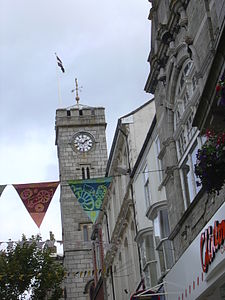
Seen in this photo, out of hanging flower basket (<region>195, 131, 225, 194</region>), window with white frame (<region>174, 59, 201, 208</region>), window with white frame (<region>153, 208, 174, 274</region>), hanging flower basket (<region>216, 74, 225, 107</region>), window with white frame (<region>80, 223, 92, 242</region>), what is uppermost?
window with white frame (<region>80, 223, 92, 242</region>)

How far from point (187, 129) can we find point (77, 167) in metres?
46.1

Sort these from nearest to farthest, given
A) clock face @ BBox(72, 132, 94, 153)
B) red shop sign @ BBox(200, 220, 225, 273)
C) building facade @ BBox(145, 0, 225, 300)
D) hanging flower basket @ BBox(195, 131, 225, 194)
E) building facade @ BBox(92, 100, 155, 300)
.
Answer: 1. hanging flower basket @ BBox(195, 131, 225, 194)
2. red shop sign @ BBox(200, 220, 225, 273)
3. building facade @ BBox(145, 0, 225, 300)
4. building facade @ BBox(92, 100, 155, 300)
5. clock face @ BBox(72, 132, 94, 153)

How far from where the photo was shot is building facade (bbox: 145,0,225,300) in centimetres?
1605

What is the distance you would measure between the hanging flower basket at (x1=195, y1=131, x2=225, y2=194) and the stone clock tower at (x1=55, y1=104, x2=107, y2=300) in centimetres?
5069

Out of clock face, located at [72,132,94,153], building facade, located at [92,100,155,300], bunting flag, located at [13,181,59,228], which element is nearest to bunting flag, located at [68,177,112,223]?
bunting flag, located at [13,181,59,228]

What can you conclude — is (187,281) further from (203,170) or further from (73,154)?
(73,154)

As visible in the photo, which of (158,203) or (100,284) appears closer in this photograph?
(158,203)

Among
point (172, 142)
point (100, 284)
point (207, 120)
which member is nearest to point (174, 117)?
point (172, 142)

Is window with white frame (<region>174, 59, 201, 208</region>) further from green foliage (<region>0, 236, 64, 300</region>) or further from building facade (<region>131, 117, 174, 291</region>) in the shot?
green foliage (<region>0, 236, 64, 300</region>)

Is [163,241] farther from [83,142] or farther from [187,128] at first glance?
[83,142]

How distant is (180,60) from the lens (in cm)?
2102

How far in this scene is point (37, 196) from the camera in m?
27.0

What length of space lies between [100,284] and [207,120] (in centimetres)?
3477

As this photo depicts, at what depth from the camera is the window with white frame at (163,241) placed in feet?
80.2
